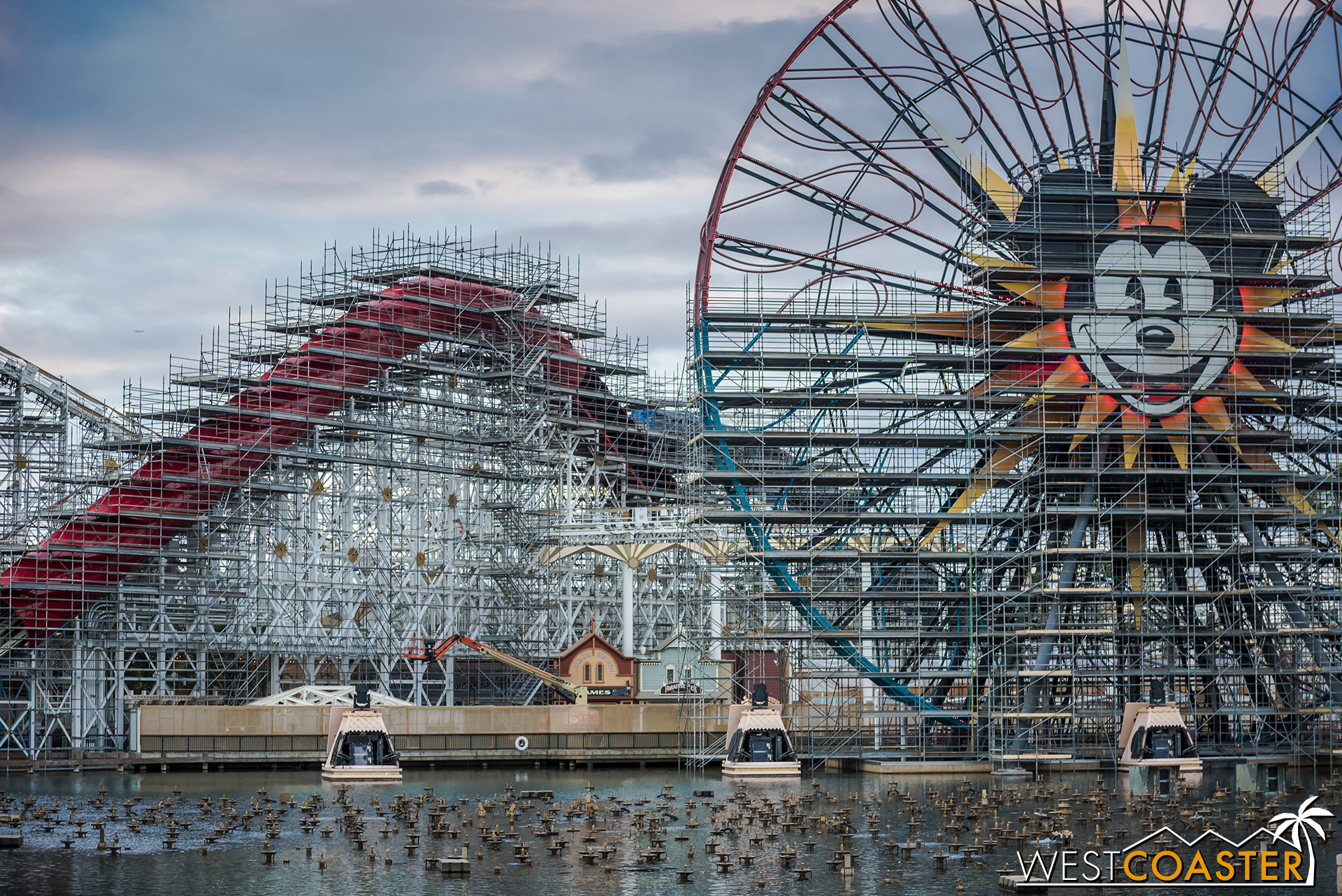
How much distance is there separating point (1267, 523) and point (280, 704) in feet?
136

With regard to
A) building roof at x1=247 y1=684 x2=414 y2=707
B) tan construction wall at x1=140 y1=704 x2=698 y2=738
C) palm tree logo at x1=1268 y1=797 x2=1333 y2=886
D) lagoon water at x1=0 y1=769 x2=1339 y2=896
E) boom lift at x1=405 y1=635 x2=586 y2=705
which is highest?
boom lift at x1=405 y1=635 x2=586 y2=705

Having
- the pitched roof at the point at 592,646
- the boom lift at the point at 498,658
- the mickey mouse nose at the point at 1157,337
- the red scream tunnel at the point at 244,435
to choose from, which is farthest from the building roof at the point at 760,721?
the red scream tunnel at the point at 244,435

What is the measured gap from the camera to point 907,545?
76.1 m

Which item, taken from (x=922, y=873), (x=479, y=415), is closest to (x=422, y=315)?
(x=479, y=415)

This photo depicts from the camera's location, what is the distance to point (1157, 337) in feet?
255

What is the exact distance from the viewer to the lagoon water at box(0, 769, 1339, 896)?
47.2 meters

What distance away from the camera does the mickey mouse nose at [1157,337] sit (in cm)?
7738

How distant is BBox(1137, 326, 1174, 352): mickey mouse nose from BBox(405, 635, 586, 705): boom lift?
93.4 feet

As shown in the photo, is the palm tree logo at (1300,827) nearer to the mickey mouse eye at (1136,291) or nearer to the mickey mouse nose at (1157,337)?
the mickey mouse nose at (1157,337)

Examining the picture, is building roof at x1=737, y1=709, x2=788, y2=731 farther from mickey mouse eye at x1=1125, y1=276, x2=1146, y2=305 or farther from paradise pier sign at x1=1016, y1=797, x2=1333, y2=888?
mickey mouse eye at x1=1125, y1=276, x2=1146, y2=305

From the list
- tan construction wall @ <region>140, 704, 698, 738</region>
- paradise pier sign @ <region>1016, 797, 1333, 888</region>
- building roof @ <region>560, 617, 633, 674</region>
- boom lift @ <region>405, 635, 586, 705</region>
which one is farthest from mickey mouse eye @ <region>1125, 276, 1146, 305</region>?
paradise pier sign @ <region>1016, 797, 1333, 888</region>

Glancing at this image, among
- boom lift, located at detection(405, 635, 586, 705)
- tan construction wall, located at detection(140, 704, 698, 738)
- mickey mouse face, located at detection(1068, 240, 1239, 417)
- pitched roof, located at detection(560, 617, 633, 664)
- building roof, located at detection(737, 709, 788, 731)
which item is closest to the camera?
building roof, located at detection(737, 709, 788, 731)

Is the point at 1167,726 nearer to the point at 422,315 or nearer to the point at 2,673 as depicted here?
the point at 422,315

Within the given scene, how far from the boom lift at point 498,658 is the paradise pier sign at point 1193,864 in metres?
35.4
